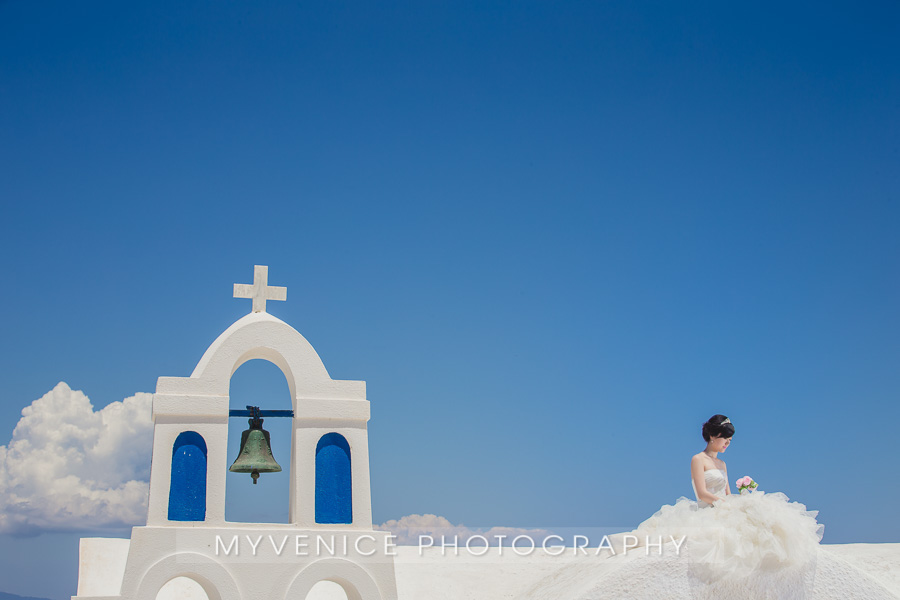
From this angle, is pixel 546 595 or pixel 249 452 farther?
pixel 249 452

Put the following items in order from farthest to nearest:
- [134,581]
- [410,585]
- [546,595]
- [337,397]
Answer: [410,585]
[337,397]
[134,581]
[546,595]

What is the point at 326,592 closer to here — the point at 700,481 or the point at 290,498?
the point at 290,498

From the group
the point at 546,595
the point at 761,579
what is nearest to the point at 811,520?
the point at 761,579

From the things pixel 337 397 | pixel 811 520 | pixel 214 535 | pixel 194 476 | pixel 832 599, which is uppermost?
pixel 337 397

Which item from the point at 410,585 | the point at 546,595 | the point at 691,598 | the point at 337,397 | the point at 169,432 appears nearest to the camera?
the point at 691,598

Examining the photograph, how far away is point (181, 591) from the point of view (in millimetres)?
12430

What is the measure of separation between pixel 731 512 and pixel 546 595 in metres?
1.90

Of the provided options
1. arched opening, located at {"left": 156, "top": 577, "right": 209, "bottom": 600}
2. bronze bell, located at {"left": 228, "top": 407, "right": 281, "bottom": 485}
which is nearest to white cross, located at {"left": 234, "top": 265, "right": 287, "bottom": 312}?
bronze bell, located at {"left": 228, "top": 407, "right": 281, "bottom": 485}

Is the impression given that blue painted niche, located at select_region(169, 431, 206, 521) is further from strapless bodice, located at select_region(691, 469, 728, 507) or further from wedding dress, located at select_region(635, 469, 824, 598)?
strapless bodice, located at select_region(691, 469, 728, 507)

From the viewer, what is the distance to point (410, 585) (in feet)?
42.9

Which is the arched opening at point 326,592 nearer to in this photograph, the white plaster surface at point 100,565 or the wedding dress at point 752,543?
the white plaster surface at point 100,565

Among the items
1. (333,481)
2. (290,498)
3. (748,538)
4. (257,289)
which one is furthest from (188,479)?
(748,538)

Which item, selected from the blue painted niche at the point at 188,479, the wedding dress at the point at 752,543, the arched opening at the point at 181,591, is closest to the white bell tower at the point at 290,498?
the blue painted niche at the point at 188,479

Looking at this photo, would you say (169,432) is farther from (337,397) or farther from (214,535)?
(337,397)
